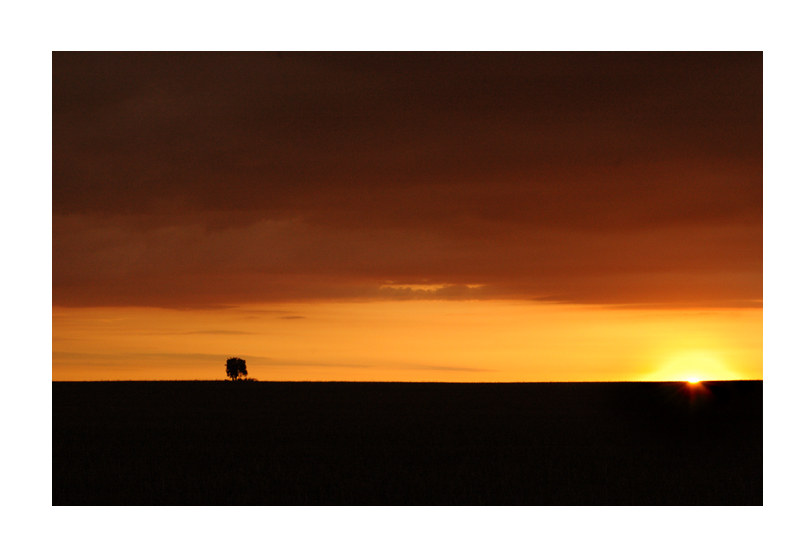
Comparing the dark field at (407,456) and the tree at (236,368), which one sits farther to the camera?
the tree at (236,368)

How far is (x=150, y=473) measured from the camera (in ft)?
68.3

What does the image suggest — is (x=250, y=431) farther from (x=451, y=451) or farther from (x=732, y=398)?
(x=732, y=398)

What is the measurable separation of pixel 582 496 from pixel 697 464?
17.1 ft

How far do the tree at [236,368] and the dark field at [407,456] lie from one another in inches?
1656

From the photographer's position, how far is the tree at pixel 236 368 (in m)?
84.6

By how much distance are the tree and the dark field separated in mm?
42056

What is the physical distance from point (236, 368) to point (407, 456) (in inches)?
2545

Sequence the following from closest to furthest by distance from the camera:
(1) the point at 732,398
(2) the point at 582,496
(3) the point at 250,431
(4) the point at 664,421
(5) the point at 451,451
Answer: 1. (2) the point at 582,496
2. (5) the point at 451,451
3. (3) the point at 250,431
4. (4) the point at 664,421
5. (1) the point at 732,398

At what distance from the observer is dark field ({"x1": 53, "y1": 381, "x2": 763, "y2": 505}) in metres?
18.7

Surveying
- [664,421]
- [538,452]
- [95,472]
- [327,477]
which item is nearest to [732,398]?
[664,421]

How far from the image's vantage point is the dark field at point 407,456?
1873cm

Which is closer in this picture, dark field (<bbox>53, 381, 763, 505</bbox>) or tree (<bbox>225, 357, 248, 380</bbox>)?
dark field (<bbox>53, 381, 763, 505</bbox>)

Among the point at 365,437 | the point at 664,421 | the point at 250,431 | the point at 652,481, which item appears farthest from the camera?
the point at 664,421

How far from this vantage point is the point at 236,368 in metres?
85.6
